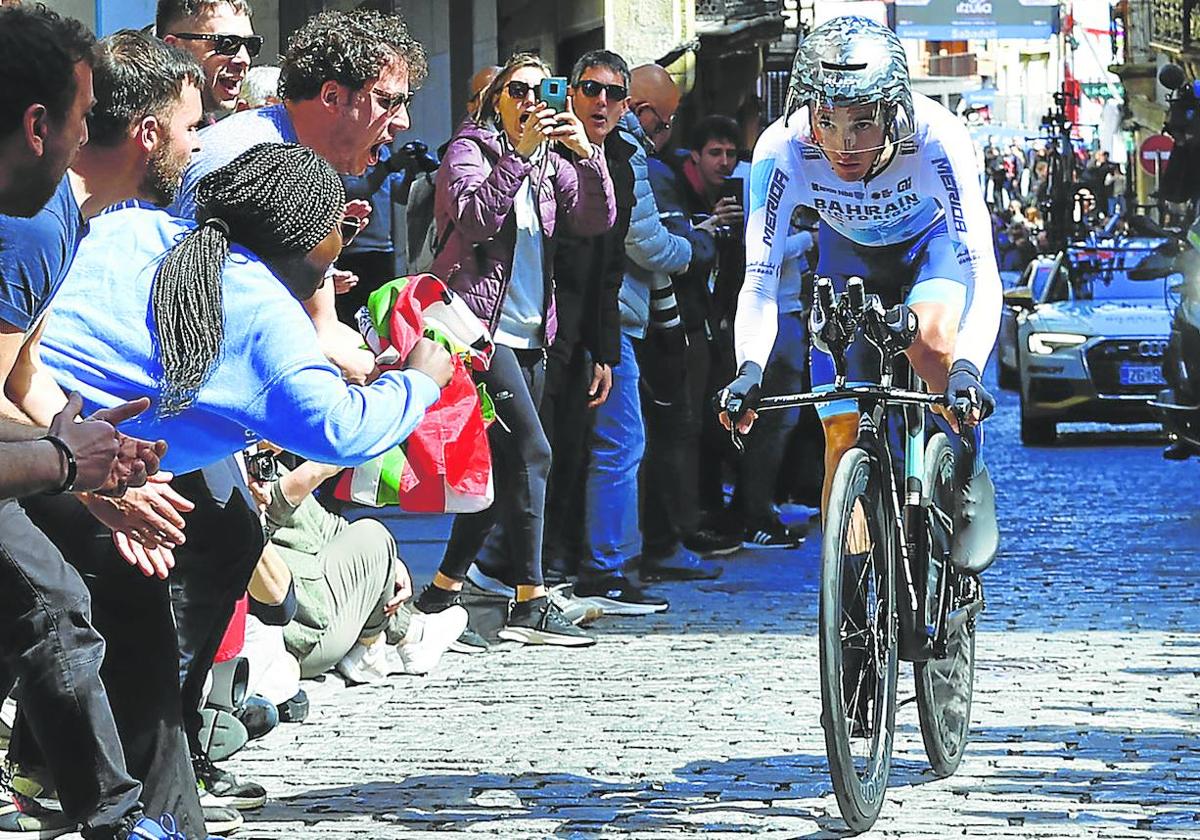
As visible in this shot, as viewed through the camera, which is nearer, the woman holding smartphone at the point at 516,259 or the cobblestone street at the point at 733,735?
the cobblestone street at the point at 733,735

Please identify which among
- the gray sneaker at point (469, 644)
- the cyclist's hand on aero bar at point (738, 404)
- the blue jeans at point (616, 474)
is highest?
the cyclist's hand on aero bar at point (738, 404)

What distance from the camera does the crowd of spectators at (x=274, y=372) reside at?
5.28 metres

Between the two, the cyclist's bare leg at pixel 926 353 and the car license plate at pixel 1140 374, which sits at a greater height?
the cyclist's bare leg at pixel 926 353

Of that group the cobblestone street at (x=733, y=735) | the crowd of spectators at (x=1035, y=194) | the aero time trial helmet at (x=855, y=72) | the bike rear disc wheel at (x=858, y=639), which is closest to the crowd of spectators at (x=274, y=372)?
the cobblestone street at (x=733, y=735)

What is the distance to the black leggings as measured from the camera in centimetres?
990

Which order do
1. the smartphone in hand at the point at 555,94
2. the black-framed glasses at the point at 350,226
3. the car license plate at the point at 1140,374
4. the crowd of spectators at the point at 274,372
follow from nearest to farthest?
the crowd of spectators at the point at 274,372 → the black-framed glasses at the point at 350,226 → the smartphone in hand at the point at 555,94 → the car license plate at the point at 1140,374

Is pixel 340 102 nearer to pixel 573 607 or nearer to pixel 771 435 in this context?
pixel 573 607

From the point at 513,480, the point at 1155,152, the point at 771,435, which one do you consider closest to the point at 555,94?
the point at 513,480

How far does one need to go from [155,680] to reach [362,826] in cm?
105

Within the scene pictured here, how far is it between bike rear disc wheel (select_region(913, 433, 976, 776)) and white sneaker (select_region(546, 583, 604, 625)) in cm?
322

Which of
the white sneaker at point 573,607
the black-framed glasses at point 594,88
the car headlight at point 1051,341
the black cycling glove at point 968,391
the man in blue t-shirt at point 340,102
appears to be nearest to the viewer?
the black cycling glove at point 968,391

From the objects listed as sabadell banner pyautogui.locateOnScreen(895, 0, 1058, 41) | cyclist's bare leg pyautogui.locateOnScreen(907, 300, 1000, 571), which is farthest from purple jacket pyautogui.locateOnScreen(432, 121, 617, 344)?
sabadell banner pyautogui.locateOnScreen(895, 0, 1058, 41)

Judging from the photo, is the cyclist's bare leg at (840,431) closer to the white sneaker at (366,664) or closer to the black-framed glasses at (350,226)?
the black-framed glasses at (350,226)

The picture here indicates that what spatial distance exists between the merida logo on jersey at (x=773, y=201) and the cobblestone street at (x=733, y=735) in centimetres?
156
